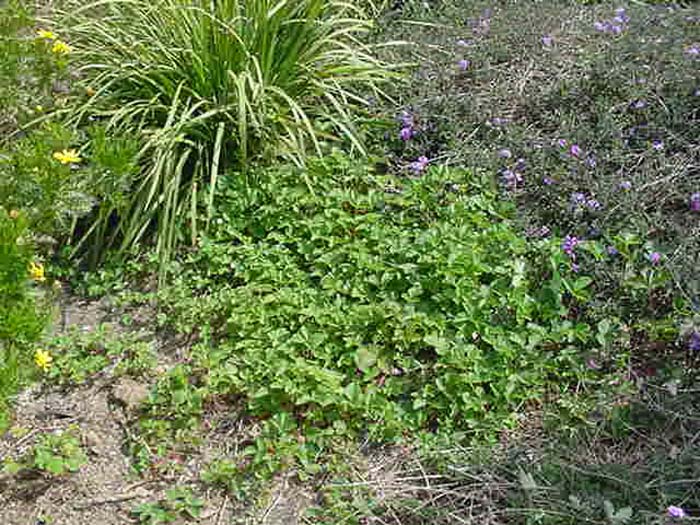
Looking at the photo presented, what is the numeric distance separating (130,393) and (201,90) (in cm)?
146

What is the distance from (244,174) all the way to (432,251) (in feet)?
3.20

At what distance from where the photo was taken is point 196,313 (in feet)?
11.0

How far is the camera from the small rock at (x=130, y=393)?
3098 mm

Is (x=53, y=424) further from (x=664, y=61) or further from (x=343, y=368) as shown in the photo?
(x=664, y=61)

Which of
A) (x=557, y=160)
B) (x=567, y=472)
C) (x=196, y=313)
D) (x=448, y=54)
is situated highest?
(x=448, y=54)

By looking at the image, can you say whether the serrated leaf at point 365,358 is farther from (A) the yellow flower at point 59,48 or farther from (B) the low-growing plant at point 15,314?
(A) the yellow flower at point 59,48

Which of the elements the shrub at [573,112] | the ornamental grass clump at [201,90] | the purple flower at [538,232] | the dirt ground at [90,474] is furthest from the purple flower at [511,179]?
the dirt ground at [90,474]

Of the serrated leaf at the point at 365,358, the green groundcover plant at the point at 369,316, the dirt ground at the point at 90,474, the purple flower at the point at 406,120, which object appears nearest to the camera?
the dirt ground at the point at 90,474

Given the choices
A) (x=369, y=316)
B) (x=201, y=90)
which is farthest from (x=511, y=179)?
(x=201, y=90)

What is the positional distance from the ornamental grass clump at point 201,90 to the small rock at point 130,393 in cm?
68

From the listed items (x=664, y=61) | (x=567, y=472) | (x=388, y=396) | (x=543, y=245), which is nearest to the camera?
(x=567, y=472)

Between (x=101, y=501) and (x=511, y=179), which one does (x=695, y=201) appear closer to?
(x=511, y=179)

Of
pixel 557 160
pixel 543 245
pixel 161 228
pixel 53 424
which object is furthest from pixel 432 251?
pixel 53 424

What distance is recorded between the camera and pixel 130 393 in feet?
10.3
